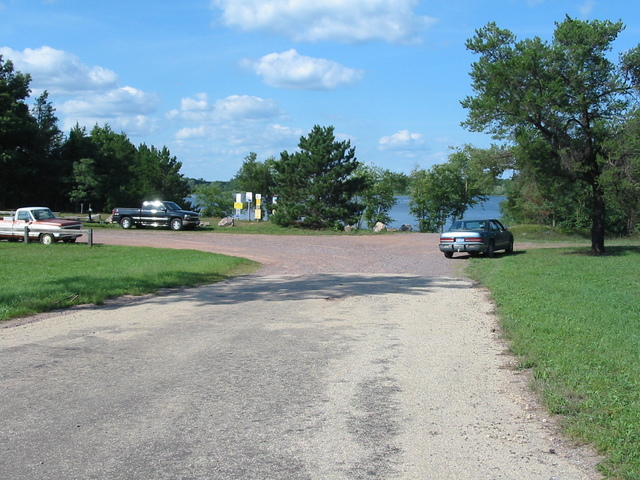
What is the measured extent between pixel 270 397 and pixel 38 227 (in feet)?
82.9

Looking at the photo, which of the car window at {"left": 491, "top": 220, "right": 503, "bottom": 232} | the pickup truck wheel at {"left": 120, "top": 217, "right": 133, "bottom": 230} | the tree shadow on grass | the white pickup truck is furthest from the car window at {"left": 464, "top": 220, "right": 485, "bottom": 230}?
the pickup truck wheel at {"left": 120, "top": 217, "right": 133, "bottom": 230}

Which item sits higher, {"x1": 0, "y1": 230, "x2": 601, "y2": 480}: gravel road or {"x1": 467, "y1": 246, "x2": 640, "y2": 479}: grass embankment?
{"x1": 467, "y1": 246, "x2": 640, "y2": 479}: grass embankment

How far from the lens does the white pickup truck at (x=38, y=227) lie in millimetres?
28281

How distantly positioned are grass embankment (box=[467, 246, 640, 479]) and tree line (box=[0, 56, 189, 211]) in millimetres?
41603

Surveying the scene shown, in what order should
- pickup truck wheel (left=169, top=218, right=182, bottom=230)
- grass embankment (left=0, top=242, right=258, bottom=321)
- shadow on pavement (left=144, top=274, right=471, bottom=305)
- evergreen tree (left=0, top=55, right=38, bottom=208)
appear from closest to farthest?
grass embankment (left=0, top=242, right=258, bottom=321)
shadow on pavement (left=144, top=274, right=471, bottom=305)
pickup truck wheel (left=169, top=218, right=182, bottom=230)
evergreen tree (left=0, top=55, right=38, bottom=208)

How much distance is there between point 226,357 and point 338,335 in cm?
204

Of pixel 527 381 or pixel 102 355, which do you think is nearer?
pixel 527 381

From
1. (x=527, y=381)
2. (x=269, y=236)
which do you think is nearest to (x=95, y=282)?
(x=527, y=381)

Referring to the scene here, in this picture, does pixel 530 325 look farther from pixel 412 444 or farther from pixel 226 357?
pixel 412 444

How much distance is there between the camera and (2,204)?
49.9 m

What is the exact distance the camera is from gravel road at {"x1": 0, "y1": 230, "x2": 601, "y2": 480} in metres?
4.53

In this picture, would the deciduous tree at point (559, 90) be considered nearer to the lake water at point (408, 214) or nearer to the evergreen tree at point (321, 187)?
the evergreen tree at point (321, 187)

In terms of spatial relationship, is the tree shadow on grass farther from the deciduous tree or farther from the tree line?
the tree line

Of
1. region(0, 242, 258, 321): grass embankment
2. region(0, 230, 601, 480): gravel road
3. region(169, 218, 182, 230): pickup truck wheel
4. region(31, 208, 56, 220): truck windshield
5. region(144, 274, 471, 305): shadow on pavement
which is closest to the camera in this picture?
region(0, 230, 601, 480): gravel road
